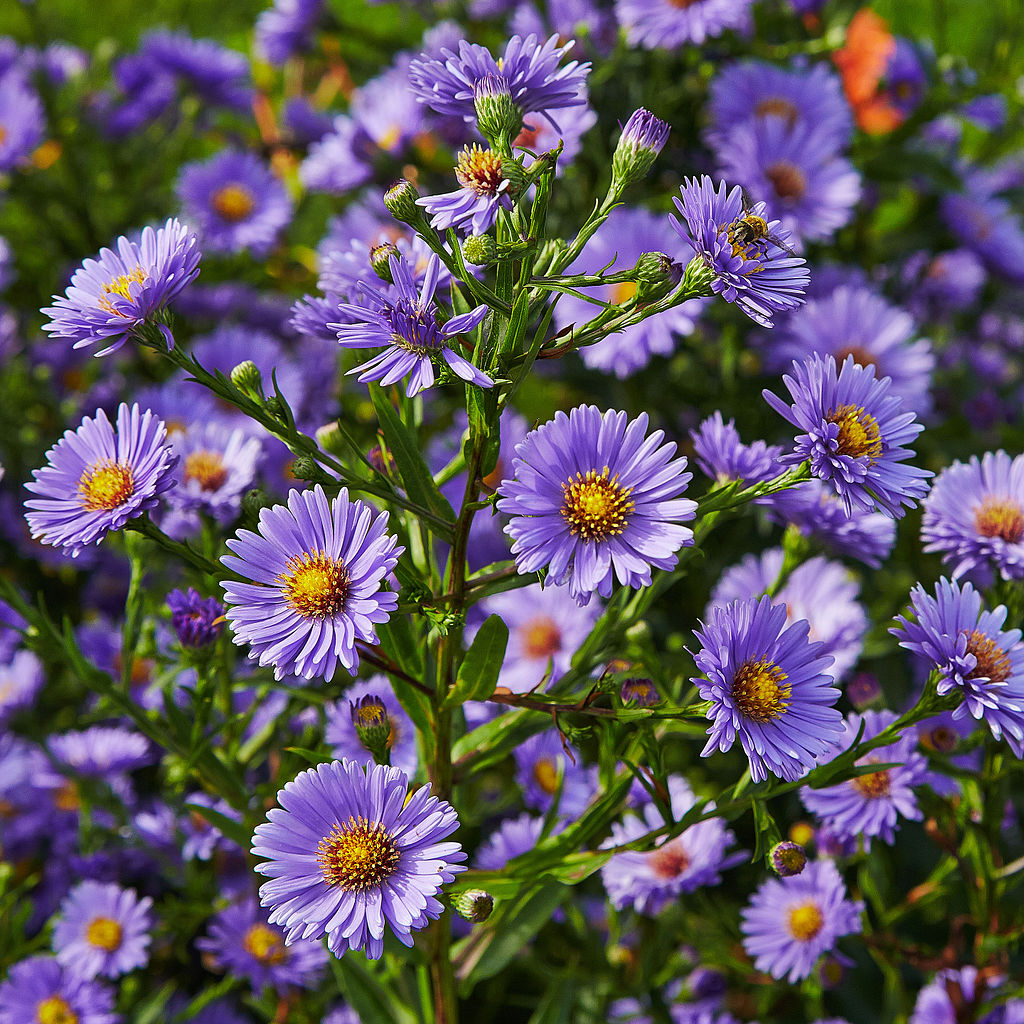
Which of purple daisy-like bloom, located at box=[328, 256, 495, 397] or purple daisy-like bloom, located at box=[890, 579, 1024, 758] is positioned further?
purple daisy-like bloom, located at box=[890, 579, 1024, 758]

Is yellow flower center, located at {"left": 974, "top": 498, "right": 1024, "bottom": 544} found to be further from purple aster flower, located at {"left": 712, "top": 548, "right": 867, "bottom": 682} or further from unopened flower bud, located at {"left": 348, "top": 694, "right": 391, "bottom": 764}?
unopened flower bud, located at {"left": 348, "top": 694, "right": 391, "bottom": 764}

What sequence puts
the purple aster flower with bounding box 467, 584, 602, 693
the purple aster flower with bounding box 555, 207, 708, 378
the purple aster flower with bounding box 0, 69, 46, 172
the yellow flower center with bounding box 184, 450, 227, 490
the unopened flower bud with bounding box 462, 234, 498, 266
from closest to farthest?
the unopened flower bud with bounding box 462, 234, 498, 266, the yellow flower center with bounding box 184, 450, 227, 490, the purple aster flower with bounding box 555, 207, 708, 378, the purple aster flower with bounding box 467, 584, 602, 693, the purple aster flower with bounding box 0, 69, 46, 172

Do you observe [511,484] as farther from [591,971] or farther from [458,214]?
Result: [591,971]

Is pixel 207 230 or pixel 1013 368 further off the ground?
pixel 207 230

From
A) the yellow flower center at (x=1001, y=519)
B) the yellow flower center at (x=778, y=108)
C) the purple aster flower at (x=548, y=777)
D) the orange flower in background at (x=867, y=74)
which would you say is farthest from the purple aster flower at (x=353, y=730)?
the orange flower in background at (x=867, y=74)

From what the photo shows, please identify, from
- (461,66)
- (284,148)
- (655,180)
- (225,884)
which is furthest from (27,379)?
(461,66)

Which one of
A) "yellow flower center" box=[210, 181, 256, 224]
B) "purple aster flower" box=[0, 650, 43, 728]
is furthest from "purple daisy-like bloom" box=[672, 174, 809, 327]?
"yellow flower center" box=[210, 181, 256, 224]
